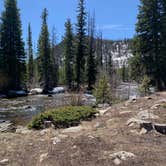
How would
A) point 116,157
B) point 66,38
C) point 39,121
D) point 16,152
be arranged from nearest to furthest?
point 116,157
point 16,152
point 39,121
point 66,38

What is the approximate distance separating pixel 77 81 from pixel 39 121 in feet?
119

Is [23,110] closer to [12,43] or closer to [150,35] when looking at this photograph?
[150,35]

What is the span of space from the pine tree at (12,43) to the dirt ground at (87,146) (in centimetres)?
3482

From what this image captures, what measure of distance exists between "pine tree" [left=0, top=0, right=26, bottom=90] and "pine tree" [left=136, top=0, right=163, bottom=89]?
19.6m

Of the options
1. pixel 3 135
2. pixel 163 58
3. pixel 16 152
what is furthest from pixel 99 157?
pixel 163 58

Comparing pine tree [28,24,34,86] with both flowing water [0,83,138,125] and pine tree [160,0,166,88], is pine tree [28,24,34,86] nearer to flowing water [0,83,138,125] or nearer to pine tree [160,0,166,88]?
flowing water [0,83,138,125]

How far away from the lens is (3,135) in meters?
9.26

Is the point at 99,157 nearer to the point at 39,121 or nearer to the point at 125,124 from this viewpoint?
the point at 125,124

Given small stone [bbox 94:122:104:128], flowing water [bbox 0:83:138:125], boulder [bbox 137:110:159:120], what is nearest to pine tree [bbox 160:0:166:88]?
flowing water [bbox 0:83:138:125]

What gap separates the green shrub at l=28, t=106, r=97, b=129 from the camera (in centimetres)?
1004

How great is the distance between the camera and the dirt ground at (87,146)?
22.2ft

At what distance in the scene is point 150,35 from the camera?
2825 centimetres

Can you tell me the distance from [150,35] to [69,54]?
73.8 ft

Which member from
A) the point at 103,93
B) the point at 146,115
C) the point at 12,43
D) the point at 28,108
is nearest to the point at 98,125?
the point at 146,115
